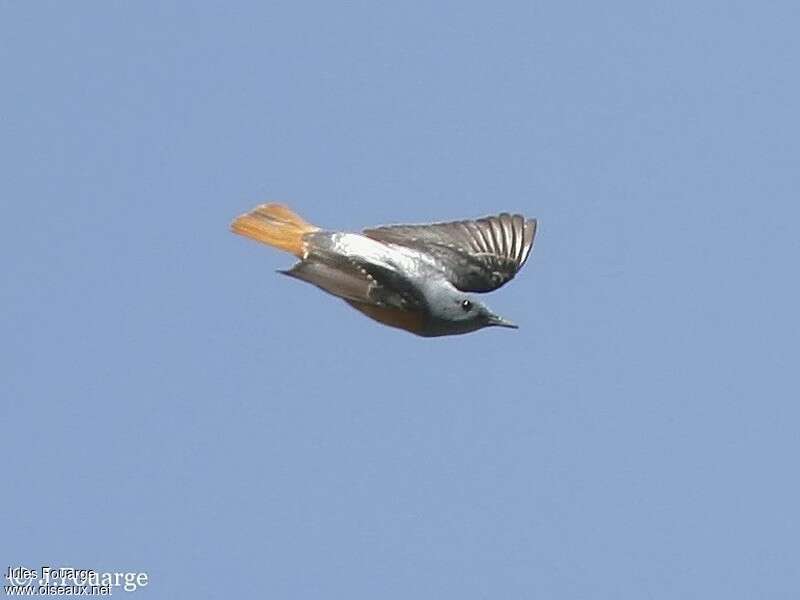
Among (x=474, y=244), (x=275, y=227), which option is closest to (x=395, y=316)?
(x=275, y=227)

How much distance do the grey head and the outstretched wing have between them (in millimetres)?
719

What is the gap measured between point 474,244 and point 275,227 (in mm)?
1928

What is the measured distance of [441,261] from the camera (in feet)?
42.8

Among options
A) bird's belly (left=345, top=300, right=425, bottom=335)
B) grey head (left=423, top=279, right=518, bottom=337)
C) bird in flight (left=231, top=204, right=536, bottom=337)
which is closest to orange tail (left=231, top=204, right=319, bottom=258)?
bird in flight (left=231, top=204, right=536, bottom=337)

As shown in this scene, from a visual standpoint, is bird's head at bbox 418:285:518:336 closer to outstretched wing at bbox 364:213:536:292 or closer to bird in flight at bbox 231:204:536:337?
bird in flight at bbox 231:204:536:337

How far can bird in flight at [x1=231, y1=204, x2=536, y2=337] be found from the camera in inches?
475

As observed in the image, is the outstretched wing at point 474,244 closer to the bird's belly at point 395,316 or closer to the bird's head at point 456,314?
A: the bird's head at point 456,314

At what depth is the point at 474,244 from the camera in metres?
14.0

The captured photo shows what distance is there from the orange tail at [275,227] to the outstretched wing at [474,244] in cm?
59

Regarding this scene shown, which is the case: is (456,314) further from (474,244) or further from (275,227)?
(474,244)

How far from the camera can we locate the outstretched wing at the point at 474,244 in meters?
13.2

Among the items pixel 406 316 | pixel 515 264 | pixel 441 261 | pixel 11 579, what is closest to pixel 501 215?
pixel 515 264

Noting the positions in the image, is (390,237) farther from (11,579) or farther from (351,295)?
(11,579)

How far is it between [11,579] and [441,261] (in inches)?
164
